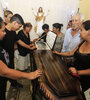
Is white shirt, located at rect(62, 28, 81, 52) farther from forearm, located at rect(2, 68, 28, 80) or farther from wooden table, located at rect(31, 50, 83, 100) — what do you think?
forearm, located at rect(2, 68, 28, 80)

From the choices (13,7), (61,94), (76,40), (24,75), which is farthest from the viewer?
(13,7)

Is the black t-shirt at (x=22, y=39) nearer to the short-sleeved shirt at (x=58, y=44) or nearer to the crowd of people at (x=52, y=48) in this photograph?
the crowd of people at (x=52, y=48)

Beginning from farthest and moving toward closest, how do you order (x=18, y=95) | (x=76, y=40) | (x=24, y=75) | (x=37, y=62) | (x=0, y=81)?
(x=18, y=95), (x=76, y=40), (x=37, y=62), (x=0, y=81), (x=24, y=75)

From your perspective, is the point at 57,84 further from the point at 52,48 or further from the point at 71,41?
the point at 71,41

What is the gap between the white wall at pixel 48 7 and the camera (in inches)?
172

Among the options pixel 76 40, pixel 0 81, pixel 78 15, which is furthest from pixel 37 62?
pixel 78 15

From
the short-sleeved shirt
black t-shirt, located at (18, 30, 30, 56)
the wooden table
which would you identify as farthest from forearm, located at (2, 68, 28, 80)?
black t-shirt, located at (18, 30, 30, 56)

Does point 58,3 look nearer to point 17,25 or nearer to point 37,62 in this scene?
point 17,25

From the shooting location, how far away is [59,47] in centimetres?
235

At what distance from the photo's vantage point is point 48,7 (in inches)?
181

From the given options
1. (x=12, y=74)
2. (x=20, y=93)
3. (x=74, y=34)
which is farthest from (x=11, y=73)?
(x=74, y=34)

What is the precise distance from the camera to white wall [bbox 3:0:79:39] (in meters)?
4.37

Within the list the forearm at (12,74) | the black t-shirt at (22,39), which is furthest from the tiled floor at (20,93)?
the forearm at (12,74)

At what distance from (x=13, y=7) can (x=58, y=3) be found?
90.4 inches
